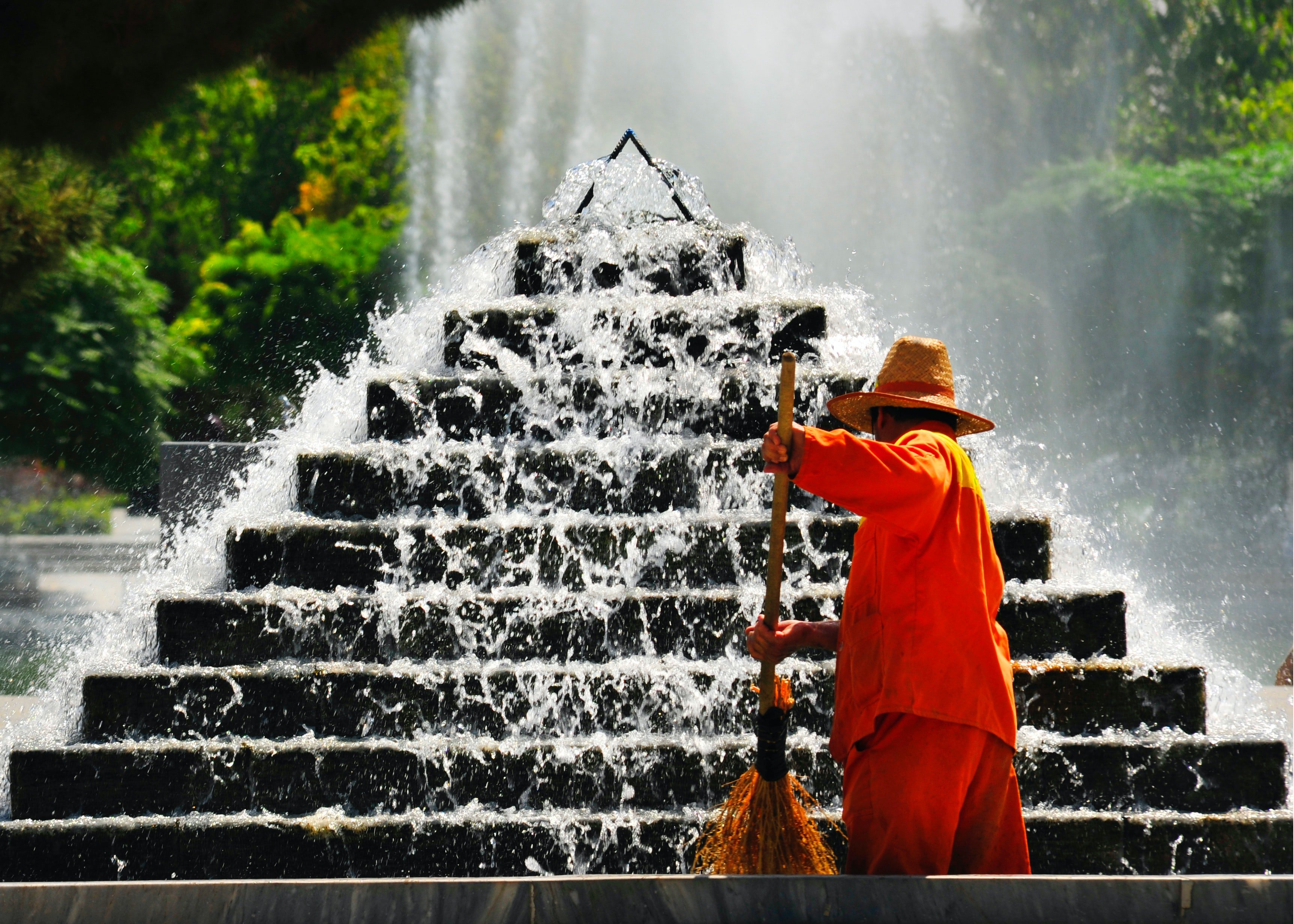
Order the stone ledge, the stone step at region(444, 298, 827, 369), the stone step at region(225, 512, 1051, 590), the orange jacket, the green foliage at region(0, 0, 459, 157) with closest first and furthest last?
the stone ledge
the orange jacket
the green foliage at region(0, 0, 459, 157)
the stone step at region(225, 512, 1051, 590)
the stone step at region(444, 298, 827, 369)

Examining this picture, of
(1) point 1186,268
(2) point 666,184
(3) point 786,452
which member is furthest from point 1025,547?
(1) point 1186,268

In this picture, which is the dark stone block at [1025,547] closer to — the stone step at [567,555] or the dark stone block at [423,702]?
the stone step at [567,555]

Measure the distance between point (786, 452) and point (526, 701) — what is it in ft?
7.18

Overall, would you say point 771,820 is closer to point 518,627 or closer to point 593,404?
point 518,627

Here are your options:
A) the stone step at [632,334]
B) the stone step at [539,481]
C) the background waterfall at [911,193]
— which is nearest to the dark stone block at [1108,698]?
the stone step at [539,481]

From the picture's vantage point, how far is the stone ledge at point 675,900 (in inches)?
101

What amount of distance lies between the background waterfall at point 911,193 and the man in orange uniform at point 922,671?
17.7 meters

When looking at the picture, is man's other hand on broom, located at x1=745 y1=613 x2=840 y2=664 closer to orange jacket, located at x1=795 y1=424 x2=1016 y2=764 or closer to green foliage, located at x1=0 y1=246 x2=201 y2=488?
orange jacket, located at x1=795 y1=424 x2=1016 y2=764

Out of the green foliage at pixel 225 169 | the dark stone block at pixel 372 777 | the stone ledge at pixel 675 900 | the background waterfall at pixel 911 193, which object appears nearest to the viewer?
the stone ledge at pixel 675 900

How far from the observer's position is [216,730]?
14.4 feet

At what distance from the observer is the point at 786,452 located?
2.57m

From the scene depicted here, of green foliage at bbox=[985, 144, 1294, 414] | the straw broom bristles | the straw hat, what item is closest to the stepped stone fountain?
the straw broom bristles

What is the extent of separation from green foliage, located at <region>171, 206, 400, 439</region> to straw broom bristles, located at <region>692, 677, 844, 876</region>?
68.3ft

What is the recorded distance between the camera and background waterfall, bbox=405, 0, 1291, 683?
2238 centimetres
